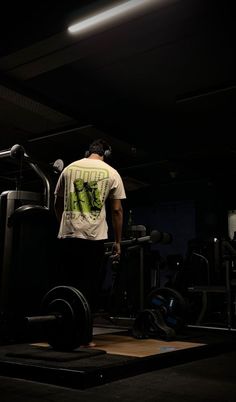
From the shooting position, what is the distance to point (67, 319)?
104 inches

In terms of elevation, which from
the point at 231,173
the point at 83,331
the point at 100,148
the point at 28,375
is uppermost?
the point at 231,173

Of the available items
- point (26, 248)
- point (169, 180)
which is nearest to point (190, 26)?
point (26, 248)

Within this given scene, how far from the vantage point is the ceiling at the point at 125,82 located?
3924 mm

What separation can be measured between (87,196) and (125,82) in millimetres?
2715

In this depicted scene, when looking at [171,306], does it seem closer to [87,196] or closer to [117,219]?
[117,219]

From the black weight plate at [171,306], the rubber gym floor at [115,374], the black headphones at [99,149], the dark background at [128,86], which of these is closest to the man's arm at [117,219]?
the black headphones at [99,149]

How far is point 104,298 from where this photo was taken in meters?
8.65

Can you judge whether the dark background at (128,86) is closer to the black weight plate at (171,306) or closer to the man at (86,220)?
the man at (86,220)

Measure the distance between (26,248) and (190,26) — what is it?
2.62m

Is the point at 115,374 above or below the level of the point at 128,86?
below

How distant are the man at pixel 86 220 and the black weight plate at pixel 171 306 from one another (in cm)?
135

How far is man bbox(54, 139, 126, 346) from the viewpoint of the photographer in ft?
9.75

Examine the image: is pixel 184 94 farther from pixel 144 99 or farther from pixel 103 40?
pixel 103 40

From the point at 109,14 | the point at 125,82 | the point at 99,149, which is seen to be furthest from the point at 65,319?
the point at 125,82
